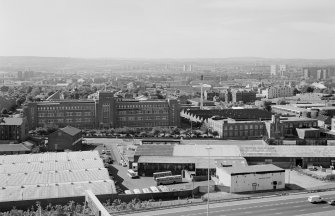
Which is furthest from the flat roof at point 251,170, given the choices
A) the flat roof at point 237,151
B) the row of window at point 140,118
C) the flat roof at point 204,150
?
the row of window at point 140,118

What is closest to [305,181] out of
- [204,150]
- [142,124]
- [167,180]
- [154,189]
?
[204,150]

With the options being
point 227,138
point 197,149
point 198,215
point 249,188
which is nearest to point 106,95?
point 227,138

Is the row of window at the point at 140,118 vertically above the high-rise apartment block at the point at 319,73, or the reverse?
the high-rise apartment block at the point at 319,73

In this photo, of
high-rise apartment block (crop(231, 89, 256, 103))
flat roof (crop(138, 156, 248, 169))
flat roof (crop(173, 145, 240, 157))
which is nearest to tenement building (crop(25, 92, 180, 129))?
flat roof (crop(173, 145, 240, 157))

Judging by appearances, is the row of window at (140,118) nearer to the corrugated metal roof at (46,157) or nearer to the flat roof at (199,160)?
the flat roof at (199,160)

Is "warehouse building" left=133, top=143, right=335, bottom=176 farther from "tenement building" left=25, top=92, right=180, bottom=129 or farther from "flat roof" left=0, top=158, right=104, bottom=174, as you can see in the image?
"tenement building" left=25, top=92, right=180, bottom=129
